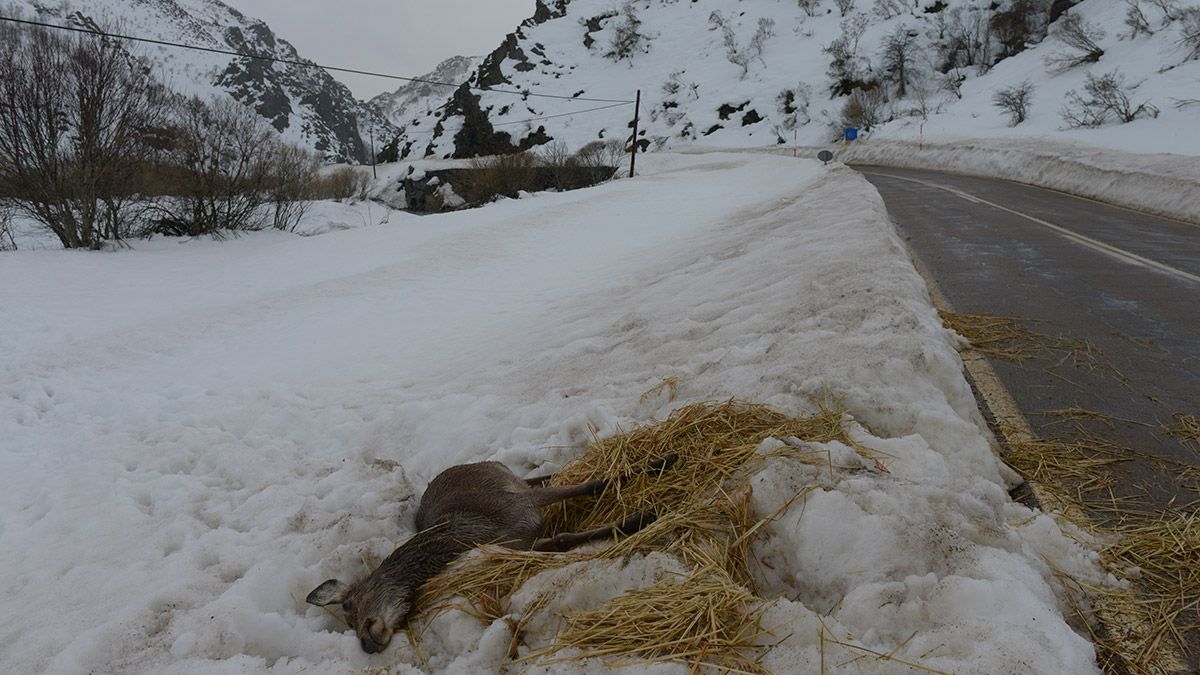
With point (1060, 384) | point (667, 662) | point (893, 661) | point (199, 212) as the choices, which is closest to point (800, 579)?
point (893, 661)

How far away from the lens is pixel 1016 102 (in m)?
29.5

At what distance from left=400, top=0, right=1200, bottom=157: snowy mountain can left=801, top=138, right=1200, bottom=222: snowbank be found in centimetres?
209

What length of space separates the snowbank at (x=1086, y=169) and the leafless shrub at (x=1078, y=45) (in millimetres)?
10677

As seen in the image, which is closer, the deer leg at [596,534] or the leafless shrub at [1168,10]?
the deer leg at [596,534]

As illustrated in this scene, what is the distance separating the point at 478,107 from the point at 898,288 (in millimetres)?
66965

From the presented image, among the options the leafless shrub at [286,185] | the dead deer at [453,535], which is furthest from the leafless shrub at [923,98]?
the dead deer at [453,535]

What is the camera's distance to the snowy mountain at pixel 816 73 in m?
27.2

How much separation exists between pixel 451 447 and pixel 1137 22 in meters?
41.1

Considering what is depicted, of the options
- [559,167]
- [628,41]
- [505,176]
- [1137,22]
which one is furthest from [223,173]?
[628,41]

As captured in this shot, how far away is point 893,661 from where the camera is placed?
5.06 feet

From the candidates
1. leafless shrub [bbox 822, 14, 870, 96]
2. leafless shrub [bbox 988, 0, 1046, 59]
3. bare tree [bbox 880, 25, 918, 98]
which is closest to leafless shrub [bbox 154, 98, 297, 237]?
leafless shrub [bbox 822, 14, 870, 96]

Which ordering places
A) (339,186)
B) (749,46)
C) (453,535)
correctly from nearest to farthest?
1. (453,535)
2. (339,186)
3. (749,46)

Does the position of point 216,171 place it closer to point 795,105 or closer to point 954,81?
point 795,105

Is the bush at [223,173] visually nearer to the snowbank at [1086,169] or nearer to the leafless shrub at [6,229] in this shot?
the leafless shrub at [6,229]
